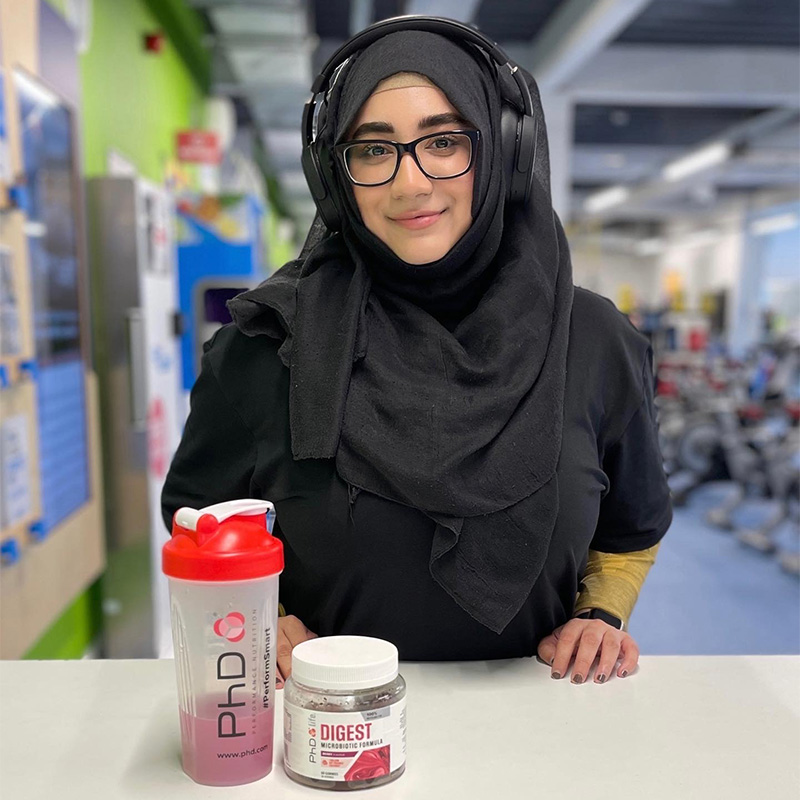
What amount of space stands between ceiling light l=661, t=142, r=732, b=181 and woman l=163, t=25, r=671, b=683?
28.8ft

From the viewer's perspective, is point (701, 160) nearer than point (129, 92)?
No

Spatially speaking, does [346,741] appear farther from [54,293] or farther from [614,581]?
[54,293]

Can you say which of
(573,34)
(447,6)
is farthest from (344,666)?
(573,34)

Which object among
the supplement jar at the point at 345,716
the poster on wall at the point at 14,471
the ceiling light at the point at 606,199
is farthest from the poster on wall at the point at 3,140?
the ceiling light at the point at 606,199

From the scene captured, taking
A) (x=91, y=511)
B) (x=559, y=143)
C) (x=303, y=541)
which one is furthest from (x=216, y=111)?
(x=303, y=541)

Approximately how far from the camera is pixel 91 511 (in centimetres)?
299

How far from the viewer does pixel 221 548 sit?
710mm

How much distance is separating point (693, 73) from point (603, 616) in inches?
279

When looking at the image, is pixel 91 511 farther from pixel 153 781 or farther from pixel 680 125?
pixel 680 125

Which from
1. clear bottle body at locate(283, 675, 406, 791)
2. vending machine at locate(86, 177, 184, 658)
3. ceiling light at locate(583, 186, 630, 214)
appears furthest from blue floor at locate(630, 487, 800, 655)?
ceiling light at locate(583, 186, 630, 214)

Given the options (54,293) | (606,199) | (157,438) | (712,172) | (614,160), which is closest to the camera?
(54,293)

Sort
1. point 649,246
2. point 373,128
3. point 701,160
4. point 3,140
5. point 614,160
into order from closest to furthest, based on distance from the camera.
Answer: point 373,128
point 3,140
point 701,160
point 614,160
point 649,246

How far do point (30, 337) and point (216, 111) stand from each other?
4698mm

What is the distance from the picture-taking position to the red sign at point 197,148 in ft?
17.0
